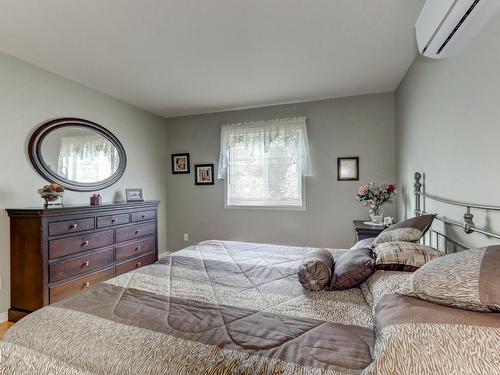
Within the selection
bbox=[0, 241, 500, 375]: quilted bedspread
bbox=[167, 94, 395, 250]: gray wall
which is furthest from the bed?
bbox=[167, 94, 395, 250]: gray wall

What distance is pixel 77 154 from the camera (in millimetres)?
3199

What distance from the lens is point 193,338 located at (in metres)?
1.00

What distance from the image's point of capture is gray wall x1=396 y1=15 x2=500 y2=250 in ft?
4.44

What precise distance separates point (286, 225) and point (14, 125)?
3421mm

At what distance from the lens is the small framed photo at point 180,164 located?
462 centimetres

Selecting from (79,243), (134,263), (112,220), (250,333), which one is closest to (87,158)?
(112,220)

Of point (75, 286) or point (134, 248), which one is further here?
point (134, 248)

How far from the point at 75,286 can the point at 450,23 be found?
360 cm

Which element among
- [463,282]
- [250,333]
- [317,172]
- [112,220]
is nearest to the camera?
[463,282]

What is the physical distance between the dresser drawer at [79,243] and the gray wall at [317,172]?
68.5 inches

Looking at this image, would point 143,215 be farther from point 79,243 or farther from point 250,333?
point 250,333

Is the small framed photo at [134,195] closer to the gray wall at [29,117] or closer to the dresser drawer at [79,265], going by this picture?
the gray wall at [29,117]

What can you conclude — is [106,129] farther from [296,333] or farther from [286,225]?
[296,333]

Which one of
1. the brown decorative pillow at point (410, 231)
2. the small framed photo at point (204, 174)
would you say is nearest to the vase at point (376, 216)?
the brown decorative pillow at point (410, 231)
